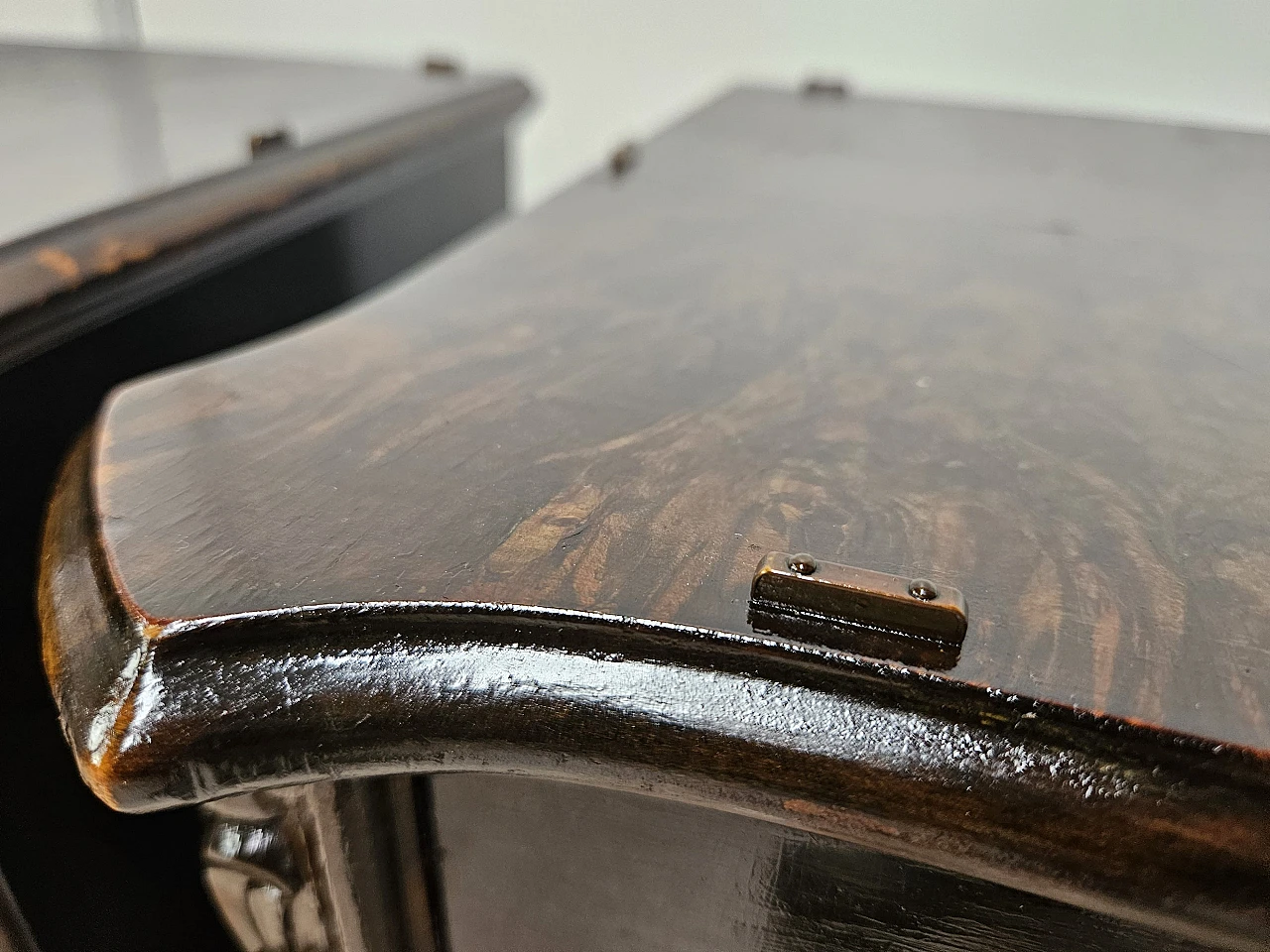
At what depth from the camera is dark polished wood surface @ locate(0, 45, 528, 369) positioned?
0.56 metres

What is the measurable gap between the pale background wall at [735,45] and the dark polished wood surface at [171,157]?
427mm

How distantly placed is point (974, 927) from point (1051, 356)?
28cm

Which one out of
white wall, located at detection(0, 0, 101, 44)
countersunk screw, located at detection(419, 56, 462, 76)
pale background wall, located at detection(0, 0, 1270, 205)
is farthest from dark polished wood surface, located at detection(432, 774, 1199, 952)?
white wall, located at detection(0, 0, 101, 44)

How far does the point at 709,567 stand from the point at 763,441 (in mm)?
95

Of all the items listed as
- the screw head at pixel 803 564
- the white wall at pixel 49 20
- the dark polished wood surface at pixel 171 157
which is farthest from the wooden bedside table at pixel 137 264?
the white wall at pixel 49 20

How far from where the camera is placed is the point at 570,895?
0.39 metres

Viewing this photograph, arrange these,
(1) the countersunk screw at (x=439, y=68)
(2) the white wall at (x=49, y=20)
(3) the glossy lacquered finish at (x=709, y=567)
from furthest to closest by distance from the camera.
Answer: (2) the white wall at (x=49, y=20)
(1) the countersunk screw at (x=439, y=68)
(3) the glossy lacquered finish at (x=709, y=567)

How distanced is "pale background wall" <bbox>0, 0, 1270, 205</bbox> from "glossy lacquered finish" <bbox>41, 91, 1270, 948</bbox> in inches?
31.6

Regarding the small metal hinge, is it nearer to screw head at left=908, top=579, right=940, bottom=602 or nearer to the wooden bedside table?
screw head at left=908, top=579, right=940, bottom=602

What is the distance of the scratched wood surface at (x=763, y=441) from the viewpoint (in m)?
0.32

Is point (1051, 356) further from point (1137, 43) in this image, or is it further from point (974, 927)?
point (1137, 43)

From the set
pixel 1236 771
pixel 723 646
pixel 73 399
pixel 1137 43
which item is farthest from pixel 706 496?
pixel 1137 43

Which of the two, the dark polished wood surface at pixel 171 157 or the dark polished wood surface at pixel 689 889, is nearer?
the dark polished wood surface at pixel 689 889

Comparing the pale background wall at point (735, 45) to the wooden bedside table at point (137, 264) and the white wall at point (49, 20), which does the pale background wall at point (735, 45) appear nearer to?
the white wall at point (49, 20)
